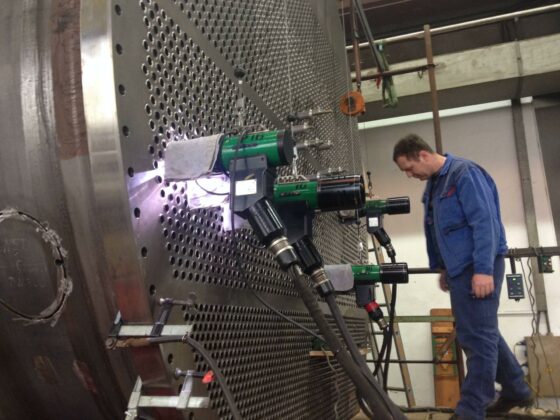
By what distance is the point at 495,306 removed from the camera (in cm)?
165

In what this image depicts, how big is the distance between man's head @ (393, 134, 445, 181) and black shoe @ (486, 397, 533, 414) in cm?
99

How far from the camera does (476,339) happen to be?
1.63 meters

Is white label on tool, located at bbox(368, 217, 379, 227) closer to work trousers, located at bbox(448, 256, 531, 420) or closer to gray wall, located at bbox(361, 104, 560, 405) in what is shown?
work trousers, located at bbox(448, 256, 531, 420)

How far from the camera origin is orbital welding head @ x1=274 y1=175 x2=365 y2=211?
34.4 inches

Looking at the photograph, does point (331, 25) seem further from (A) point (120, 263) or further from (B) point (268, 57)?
(A) point (120, 263)

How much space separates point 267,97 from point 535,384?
368cm

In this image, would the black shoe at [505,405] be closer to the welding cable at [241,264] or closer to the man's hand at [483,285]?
the man's hand at [483,285]

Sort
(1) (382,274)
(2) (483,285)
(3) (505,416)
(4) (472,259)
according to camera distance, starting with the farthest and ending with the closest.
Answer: (3) (505,416) → (4) (472,259) → (2) (483,285) → (1) (382,274)

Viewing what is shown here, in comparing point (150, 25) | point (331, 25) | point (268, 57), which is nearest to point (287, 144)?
point (150, 25)

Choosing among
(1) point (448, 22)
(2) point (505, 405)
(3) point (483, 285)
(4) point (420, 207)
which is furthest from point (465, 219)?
(1) point (448, 22)

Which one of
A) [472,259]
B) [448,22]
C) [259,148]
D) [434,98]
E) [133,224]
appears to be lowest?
[472,259]

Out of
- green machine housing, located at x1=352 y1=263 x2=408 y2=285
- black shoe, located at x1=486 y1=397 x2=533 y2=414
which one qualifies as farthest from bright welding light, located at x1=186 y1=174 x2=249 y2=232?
black shoe, located at x1=486 y1=397 x2=533 y2=414

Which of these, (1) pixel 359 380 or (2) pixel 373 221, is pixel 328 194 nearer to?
(1) pixel 359 380

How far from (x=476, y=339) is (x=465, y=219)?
1.48 feet
